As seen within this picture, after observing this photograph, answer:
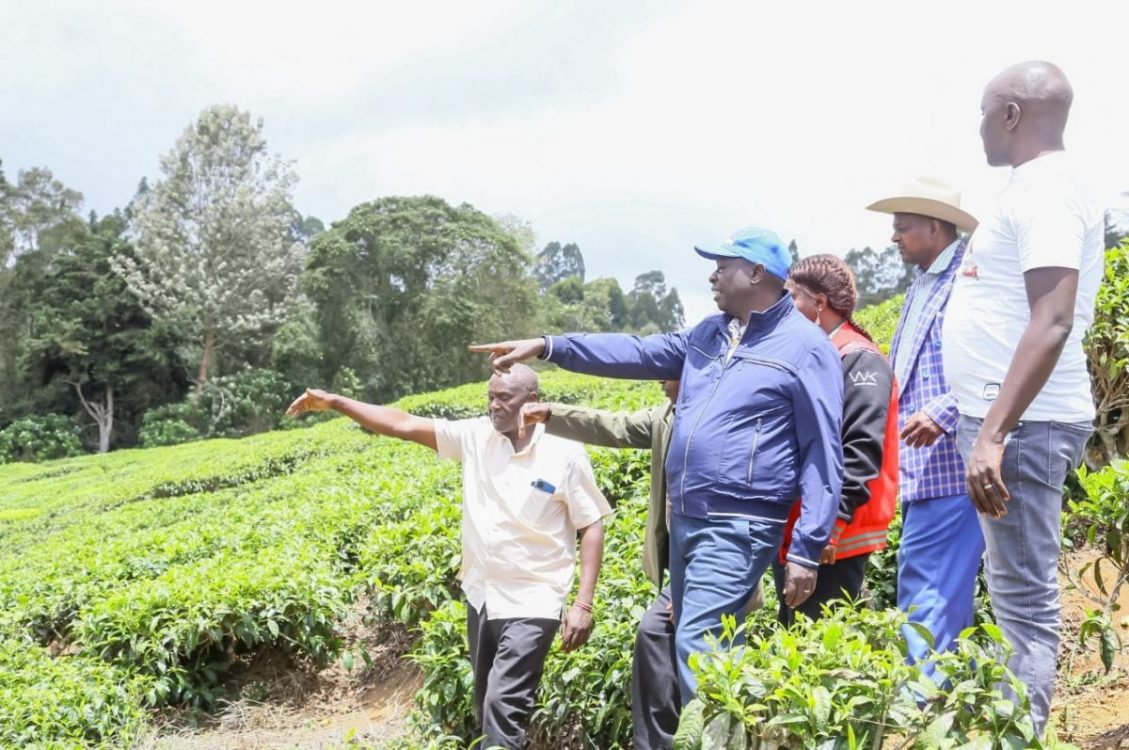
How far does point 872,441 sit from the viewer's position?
333 cm

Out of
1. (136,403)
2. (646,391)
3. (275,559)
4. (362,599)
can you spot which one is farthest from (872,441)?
(136,403)

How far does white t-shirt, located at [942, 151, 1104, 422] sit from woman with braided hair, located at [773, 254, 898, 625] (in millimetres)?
450

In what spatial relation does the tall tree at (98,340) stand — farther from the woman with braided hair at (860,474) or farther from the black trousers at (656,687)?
the woman with braided hair at (860,474)

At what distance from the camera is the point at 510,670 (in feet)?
11.8

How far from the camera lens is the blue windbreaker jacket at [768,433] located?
9.97 feet

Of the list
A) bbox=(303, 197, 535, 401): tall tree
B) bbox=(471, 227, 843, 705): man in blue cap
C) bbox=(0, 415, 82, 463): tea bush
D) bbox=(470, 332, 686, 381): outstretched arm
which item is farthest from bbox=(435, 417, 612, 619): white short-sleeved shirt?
bbox=(0, 415, 82, 463): tea bush

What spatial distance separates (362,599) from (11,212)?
35722 mm

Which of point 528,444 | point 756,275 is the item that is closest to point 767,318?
point 756,275

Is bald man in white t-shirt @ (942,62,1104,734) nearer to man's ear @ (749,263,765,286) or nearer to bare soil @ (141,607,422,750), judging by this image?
man's ear @ (749,263,765,286)

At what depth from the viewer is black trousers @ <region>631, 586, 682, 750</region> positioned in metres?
3.31

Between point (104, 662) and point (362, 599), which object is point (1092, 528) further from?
point (362, 599)

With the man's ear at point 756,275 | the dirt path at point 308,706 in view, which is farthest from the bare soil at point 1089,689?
the dirt path at point 308,706

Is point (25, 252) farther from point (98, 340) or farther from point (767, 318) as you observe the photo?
point (767, 318)

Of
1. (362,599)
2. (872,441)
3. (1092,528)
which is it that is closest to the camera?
(1092,528)
